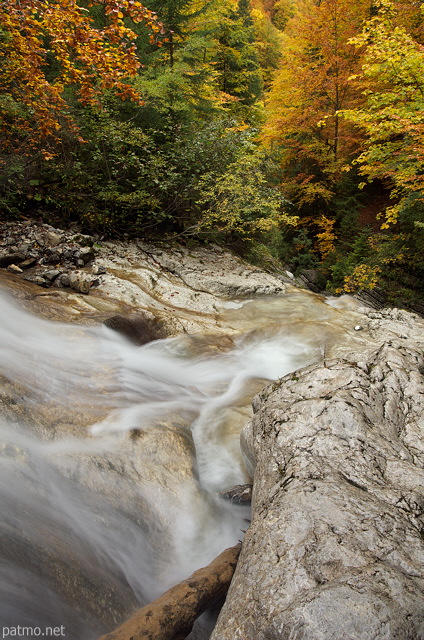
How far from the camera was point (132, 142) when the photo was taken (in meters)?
8.14

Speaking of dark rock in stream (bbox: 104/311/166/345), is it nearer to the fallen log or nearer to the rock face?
the rock face

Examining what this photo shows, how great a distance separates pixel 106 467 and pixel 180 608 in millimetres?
1453

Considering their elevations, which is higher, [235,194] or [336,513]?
[235,194]

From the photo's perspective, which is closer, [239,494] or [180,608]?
[180,608]

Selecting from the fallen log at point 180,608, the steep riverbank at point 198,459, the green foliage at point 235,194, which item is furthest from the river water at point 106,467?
the green foliage at point 235,194

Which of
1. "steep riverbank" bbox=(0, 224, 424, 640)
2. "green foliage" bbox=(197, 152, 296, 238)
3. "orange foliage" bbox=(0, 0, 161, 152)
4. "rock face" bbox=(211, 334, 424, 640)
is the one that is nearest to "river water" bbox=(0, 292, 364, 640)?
"steep riverbank" bbox=(0, 224, 424, 640)

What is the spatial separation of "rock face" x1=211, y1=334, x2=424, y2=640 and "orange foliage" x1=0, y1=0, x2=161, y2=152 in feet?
18.1

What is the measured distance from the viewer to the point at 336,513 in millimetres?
2189

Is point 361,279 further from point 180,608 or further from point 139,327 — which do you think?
point 180,608

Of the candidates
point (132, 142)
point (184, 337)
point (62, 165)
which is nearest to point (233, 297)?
point (184, 337)

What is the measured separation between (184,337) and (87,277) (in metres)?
2.46

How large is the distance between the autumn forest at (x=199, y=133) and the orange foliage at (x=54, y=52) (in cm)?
4

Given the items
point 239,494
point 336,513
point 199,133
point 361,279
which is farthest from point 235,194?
point 336,513

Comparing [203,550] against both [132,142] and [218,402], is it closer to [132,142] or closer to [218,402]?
[218,402]
